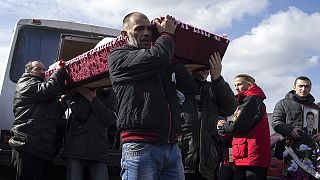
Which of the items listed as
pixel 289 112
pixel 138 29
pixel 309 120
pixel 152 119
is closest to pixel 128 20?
pixel 138 29

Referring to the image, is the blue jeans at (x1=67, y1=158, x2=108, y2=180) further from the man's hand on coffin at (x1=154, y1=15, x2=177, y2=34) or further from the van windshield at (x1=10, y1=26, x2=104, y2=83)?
the man's hand on coffin at (x1=154, y1=15, x2=177, y2=34)

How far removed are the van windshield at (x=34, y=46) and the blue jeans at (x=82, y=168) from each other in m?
1.81

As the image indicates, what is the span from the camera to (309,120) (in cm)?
598

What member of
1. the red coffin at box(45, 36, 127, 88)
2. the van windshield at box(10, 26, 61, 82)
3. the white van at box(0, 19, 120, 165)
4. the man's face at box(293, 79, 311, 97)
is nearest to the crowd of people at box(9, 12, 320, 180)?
the man's face at box(293, 79, 311, 97)

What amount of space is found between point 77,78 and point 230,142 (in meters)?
2.03

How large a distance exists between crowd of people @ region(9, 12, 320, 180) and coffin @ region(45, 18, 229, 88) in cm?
9

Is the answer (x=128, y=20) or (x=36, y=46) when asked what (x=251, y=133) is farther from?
(x=36, y=46)

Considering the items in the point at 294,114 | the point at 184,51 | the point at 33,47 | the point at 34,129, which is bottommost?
the point at 34,129

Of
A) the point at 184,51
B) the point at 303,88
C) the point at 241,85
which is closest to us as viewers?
the point at 184,51

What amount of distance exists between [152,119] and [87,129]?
7.16ft

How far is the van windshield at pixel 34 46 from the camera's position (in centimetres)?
646

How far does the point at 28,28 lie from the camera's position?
6.66 meters

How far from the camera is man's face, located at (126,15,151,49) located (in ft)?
10.8

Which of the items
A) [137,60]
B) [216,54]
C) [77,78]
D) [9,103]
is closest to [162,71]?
[137,60]
